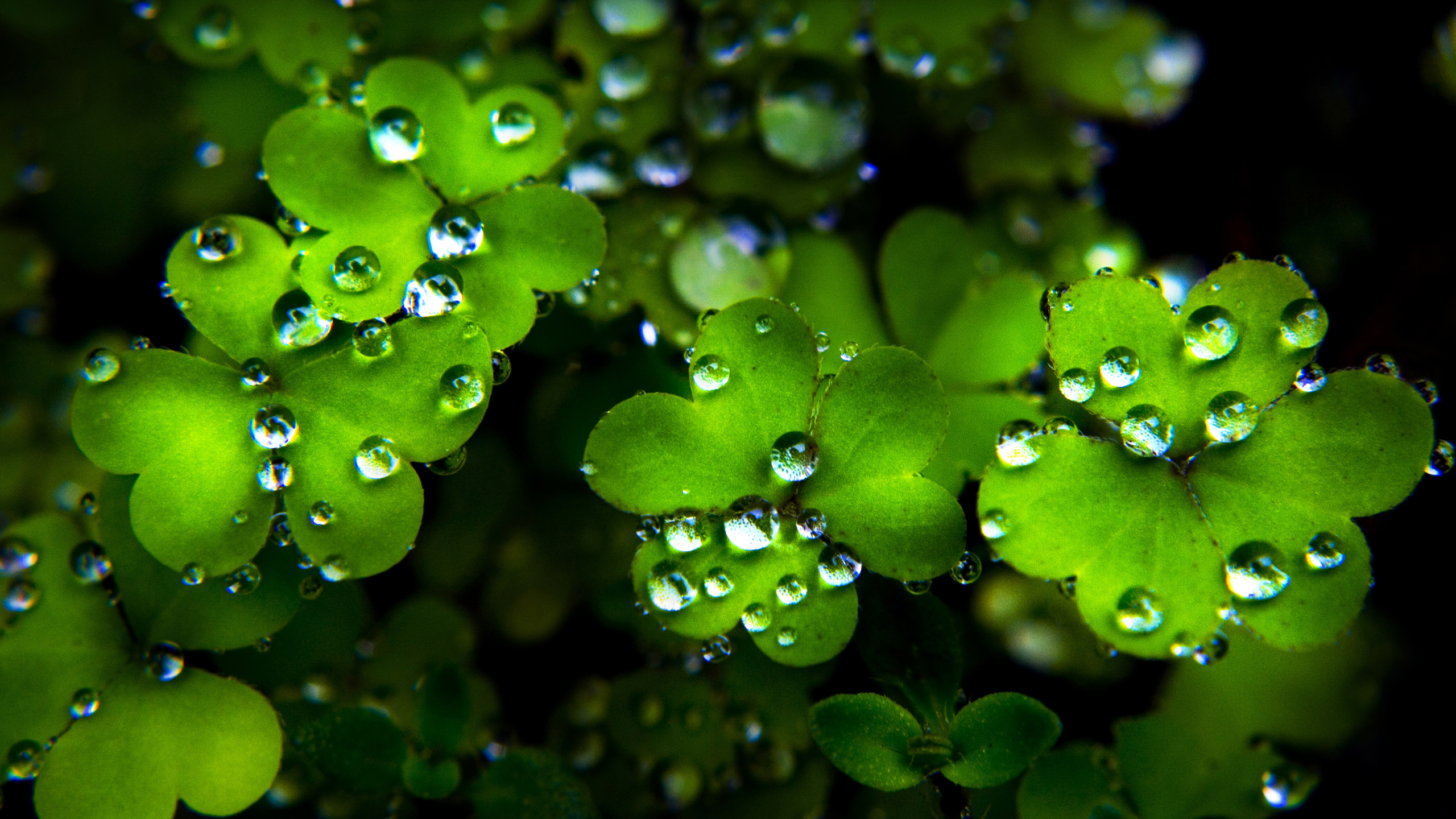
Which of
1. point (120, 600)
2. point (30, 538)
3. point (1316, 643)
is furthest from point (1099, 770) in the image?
point (30, 538)

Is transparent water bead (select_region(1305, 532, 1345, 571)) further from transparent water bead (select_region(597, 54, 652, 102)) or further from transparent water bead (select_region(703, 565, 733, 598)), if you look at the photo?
transparent water bead (select_region(597, 54, 652, 102))

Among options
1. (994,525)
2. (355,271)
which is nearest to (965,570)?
(994,525)

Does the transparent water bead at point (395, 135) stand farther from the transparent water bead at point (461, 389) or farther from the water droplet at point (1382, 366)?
the water droplet at point (1382, 366)

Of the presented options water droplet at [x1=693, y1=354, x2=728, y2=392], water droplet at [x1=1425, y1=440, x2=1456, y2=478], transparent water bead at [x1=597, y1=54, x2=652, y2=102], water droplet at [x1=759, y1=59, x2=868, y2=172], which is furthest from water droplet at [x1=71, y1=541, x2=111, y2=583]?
water droplet at [x1=1425, y1=440, x2=1456, y2=478]

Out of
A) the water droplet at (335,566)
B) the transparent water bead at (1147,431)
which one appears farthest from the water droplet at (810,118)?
the water droplet at (335,566)

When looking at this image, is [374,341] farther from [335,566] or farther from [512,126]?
[512,126]
